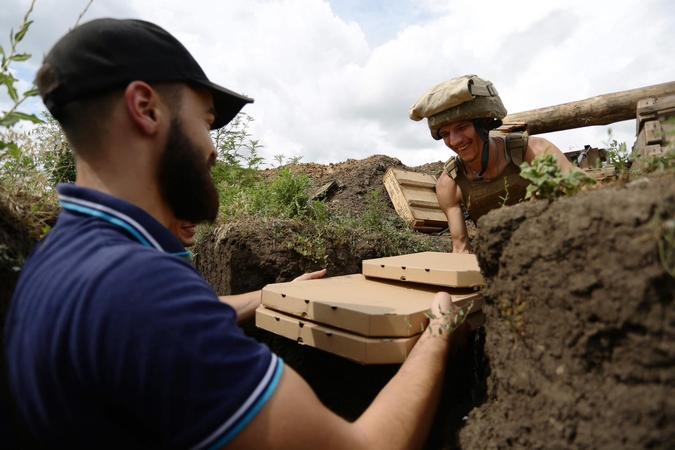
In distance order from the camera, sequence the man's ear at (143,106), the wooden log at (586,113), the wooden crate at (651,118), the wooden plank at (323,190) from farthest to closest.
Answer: the wooden plank at (323,190) → the wooden log at (586,113) → the wooden crate at (651,118) → the man's ear at (143,106)

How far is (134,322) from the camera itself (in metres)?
1.05

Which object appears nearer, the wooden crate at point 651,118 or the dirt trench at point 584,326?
the dirt trench at point 584,326

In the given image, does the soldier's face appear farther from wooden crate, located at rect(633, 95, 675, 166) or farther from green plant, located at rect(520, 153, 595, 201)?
wooden crate, located at rect(633, 95, 675, 166)

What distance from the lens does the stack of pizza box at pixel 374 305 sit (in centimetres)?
176

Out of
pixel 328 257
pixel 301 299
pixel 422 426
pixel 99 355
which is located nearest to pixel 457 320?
pixel 422 426

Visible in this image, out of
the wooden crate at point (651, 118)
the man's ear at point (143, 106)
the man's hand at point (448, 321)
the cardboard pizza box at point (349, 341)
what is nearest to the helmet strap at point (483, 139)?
the cardboard pizza box at point (349, 341)

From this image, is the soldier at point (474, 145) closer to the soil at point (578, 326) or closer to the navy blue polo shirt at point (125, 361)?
the soil at point (578, 326)

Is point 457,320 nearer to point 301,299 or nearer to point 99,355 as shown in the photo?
point 301,299

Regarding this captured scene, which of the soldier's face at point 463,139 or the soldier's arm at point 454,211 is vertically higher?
the soldier's face at point 463,139

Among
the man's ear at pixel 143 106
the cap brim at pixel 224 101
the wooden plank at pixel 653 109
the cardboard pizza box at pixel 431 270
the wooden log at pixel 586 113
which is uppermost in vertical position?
the wooden log at pixel 586 113

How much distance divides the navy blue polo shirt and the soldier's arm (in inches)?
131

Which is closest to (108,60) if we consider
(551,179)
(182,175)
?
(182,175)

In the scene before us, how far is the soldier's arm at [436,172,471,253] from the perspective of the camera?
4.22m

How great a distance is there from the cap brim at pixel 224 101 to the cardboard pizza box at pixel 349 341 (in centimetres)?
96
